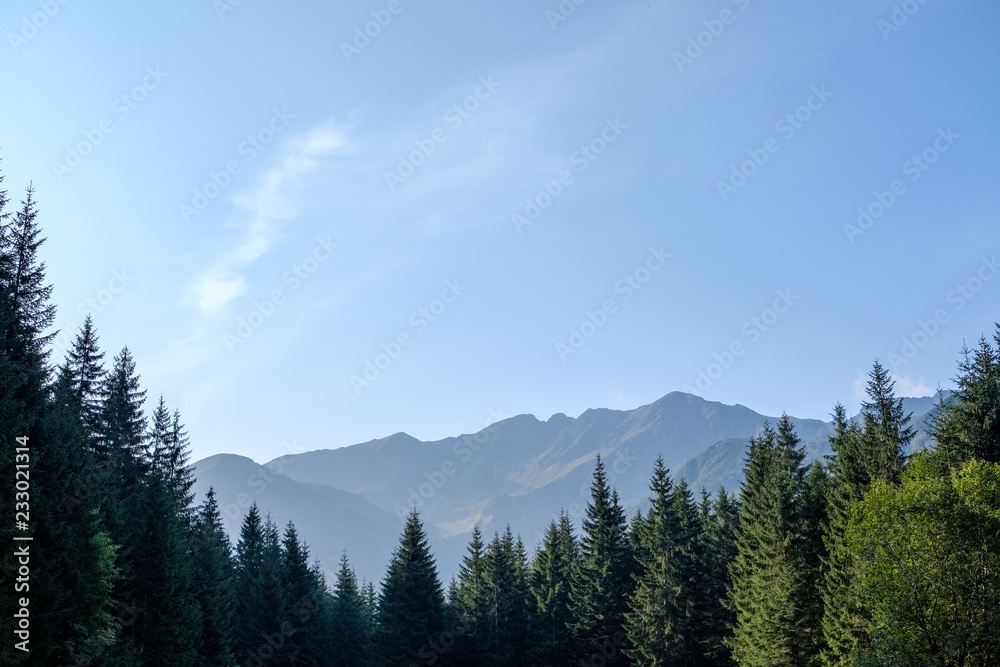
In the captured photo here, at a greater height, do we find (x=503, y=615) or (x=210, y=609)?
(x=210, y=609)

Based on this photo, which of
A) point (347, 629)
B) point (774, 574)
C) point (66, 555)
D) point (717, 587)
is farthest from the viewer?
point (347, 629)

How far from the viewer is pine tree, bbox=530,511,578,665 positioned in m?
60.9

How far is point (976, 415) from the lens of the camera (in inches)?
1446

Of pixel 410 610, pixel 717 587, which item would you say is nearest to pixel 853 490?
pixel 717 587

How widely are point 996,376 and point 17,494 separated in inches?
1732

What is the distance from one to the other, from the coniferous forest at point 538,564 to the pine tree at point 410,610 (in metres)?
0.18

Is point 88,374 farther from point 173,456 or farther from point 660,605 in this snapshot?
point 660,605

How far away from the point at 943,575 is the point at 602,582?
3418 cm

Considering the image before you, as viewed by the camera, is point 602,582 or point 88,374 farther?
point 602,582

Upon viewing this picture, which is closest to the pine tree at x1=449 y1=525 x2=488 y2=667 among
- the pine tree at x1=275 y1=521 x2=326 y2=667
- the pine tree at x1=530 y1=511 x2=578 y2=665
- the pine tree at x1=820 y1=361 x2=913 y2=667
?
the pine tree at x1=530 y1=511 x2=578 y2=665

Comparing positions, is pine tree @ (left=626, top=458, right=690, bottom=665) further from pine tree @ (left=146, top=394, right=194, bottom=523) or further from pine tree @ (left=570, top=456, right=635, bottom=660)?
pine tree @ (left=146, top=394, right=194, bottom=523)

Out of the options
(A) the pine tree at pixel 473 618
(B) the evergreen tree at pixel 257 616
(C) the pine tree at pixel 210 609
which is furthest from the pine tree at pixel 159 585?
(A) the pine tree at pixel 473 618

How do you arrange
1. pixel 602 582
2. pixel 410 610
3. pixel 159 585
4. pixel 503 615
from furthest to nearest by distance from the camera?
pixel 503 615
pixel 602 582
pixel 410 610
pixel 159 585

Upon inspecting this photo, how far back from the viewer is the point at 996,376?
121 ft
